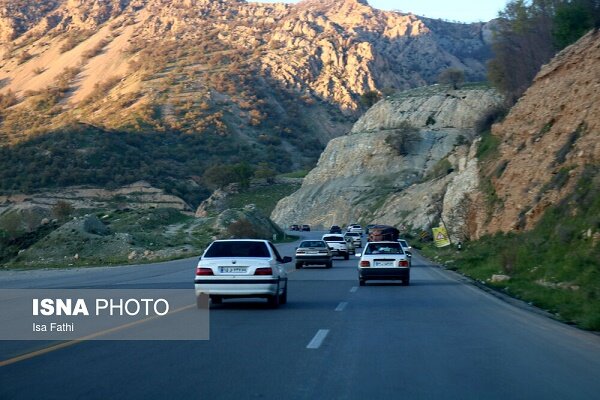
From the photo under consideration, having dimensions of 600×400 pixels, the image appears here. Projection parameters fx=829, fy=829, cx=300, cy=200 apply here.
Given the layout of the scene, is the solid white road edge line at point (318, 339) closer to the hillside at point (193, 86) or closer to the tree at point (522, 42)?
the tree at point (522, 42)

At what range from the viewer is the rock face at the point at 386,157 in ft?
327

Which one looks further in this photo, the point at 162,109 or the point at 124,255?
the point at 162,109

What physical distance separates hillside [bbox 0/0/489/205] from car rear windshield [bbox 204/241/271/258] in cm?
8842

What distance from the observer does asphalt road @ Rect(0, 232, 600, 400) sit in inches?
367

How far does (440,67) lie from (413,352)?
596 ft

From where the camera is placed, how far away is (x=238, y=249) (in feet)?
63.0

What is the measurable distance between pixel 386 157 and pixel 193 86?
52.2 m

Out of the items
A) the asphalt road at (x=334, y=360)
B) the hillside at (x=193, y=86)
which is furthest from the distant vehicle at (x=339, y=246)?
the hillside at (x=193, y=86)

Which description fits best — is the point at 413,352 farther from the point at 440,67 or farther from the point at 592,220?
the point at 440,67

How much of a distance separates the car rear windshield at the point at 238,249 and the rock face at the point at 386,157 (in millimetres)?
69904

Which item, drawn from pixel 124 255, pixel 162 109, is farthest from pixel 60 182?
pixel 124 255

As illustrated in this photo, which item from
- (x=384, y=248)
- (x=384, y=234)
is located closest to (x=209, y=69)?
(x=384, y=234)

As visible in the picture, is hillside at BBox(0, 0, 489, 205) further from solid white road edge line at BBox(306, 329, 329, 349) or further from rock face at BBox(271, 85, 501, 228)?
solid white road edge line at BBox(306, 329, 329, 349)

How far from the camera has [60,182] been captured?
103 meters
